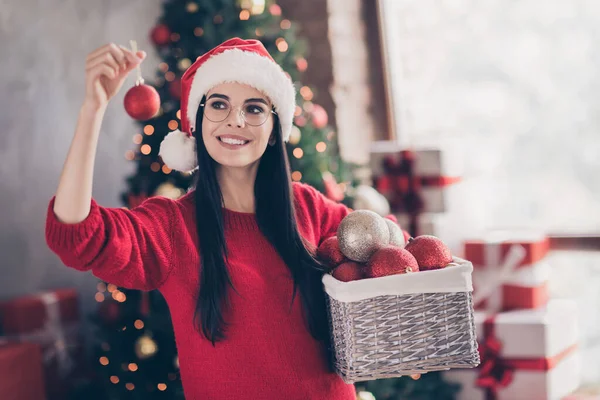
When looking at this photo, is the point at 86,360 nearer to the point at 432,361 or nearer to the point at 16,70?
the point at 16,70

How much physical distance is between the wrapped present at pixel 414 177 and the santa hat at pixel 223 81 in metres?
1.43

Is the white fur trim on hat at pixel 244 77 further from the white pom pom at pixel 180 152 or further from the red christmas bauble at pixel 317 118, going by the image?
the red christmas bauble at pixel 317 118

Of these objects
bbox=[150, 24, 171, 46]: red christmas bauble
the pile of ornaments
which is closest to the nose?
the pile of ornaments

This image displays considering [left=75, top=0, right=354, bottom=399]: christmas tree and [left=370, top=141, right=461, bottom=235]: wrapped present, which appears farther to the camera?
[left=370, top=141, right=461, bottom=235]: wrapped present

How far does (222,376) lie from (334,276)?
1.12 feet

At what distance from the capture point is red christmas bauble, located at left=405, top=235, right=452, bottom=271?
142cm

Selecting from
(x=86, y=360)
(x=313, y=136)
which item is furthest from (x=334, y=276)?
(x=86, y=360)

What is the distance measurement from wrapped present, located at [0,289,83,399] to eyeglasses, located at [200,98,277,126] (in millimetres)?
1938

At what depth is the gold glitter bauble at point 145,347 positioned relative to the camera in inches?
103

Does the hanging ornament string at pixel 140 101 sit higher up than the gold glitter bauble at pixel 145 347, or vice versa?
the hanging ornament string at pixel 140 101

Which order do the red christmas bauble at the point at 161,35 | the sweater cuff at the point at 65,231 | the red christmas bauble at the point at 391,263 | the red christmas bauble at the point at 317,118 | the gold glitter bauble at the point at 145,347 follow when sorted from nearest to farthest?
the sweater cuff at the point at 65,231 → the red christmas bauble at the point at 391,263 → the gold glitter bauble at the point at 145,347 → the red christmas bauble at the point at 161,35 → the red christmas bauble at the point at 317,118

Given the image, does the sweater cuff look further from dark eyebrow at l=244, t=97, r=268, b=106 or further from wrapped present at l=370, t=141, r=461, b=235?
wrapped present at l=370, t=141, r=461, b=235

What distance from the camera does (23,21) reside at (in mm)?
3246

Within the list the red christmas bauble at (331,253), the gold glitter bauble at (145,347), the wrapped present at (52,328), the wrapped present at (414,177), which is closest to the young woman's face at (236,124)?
the red christmas bauble at (331,253)
